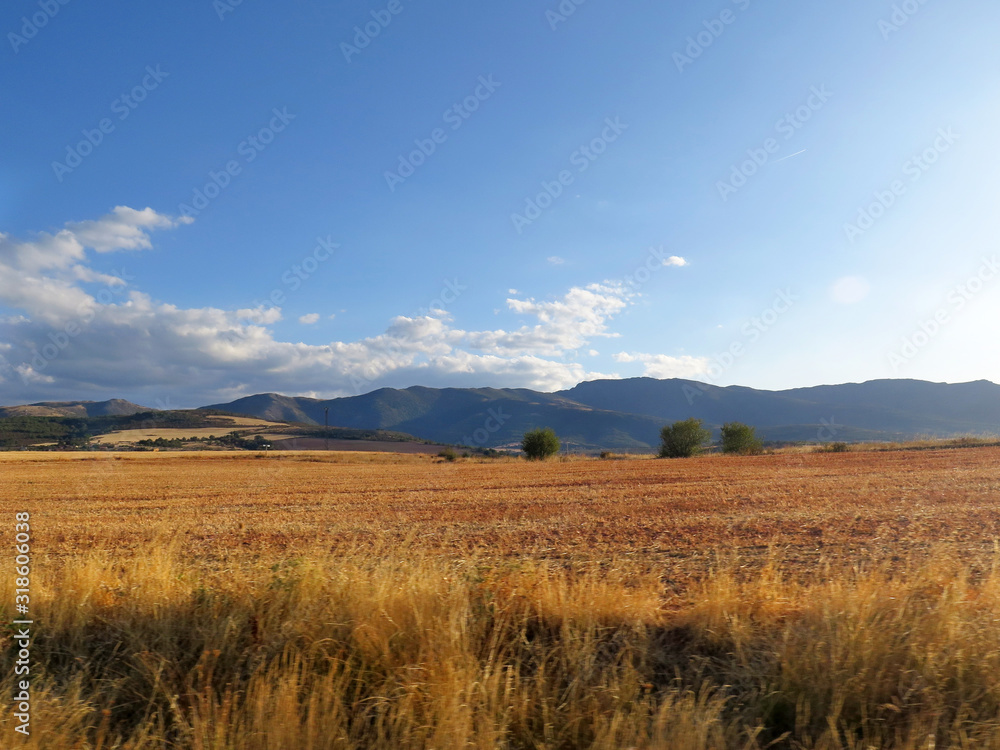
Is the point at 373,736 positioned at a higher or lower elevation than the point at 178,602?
lower

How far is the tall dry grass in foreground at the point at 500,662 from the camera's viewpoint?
4086 mm

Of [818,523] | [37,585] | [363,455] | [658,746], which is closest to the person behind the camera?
[658,746]

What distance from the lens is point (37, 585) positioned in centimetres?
634

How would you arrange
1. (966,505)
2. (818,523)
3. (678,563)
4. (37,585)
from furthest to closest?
(966,505) → (818,523) → (678,563) → (37,585)

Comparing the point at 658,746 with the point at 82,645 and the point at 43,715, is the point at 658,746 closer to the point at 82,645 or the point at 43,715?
the point at 43,715

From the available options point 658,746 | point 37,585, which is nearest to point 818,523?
point 658,746

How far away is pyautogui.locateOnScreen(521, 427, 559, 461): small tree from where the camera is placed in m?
67.6

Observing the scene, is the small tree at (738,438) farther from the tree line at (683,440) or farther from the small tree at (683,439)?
the small tree at (683,439)

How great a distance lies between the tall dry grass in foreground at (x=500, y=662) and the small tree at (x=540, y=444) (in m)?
61.5

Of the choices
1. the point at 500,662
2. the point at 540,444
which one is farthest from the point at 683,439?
the point at 500,662

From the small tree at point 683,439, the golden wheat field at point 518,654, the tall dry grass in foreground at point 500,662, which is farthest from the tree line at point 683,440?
the tall dry grass in foreground at point 500,662

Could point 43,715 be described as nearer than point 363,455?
Yes

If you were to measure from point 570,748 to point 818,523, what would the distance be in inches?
365

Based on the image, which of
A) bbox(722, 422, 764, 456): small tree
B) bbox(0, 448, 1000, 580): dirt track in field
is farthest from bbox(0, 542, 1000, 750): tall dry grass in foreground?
bbox(722, 422, 764, 456): small tree
